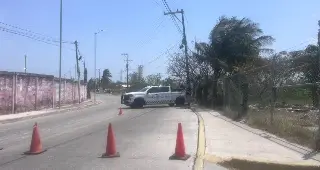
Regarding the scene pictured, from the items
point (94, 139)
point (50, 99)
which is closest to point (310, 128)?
point (94, 139)

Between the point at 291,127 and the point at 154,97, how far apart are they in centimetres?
2629

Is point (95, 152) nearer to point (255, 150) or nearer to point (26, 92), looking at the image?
point (255, 150)

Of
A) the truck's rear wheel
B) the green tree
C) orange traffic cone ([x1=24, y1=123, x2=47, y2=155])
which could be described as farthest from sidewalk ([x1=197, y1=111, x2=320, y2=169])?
the green tree

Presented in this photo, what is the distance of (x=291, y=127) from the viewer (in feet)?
44.8

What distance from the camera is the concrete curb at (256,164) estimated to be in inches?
359

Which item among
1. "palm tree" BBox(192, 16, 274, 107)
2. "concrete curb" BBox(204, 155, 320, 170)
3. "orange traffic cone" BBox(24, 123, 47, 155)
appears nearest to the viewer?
"concrete curb" BBox(204, 155, 320, 170)

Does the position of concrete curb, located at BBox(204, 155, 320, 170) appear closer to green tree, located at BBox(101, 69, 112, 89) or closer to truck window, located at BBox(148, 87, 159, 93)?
truck window, located at BBox(148, 87, 159, 93)

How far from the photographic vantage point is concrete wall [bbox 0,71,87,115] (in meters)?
31.0

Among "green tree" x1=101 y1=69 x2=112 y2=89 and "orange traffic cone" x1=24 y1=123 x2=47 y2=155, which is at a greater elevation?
"green tree" x1=101 y1=69 x2=112 y2=89

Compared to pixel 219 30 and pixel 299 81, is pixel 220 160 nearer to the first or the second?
pixel 299 81

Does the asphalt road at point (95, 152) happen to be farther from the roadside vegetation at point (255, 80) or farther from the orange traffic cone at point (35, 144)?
the roadside vegetation at point (255, 80)

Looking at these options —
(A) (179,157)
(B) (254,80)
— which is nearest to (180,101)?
(B) (254,80)

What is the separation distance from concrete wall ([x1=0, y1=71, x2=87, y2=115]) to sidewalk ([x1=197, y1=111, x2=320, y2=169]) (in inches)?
765

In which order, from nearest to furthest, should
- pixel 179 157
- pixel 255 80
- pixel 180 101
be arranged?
pixel 179 157
pixel 255 80
pixel 180 101
